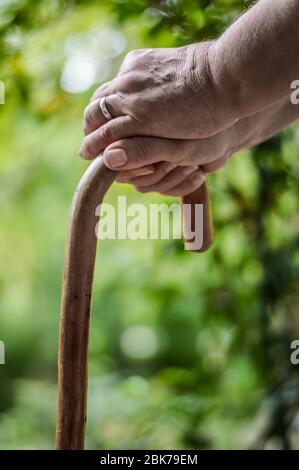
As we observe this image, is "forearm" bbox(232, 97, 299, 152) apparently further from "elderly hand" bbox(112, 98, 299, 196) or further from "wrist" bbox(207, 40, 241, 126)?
"wrist" bbox(207, 40, 241, 126)

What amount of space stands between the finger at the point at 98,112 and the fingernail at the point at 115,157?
0.04 m

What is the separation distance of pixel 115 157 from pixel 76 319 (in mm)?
129

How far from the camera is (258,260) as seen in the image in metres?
1.41

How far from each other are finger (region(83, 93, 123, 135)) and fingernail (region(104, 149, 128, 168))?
1.5 inches

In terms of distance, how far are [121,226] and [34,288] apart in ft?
6.80

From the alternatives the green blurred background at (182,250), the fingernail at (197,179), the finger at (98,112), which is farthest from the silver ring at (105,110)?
the green blurred background at (182,250)

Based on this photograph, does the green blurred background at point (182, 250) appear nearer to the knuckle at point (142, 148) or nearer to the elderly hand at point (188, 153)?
the elderly hand at point (188, 153)

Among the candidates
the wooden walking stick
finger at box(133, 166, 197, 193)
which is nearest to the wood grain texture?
the wooden walking stick

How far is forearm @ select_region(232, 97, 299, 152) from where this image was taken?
2.22 feet

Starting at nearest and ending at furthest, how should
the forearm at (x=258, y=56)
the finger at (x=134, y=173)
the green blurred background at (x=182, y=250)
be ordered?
the forearm at (x=258, y=56) → the finger at (x=134, y=173) → the green blurred background at (x=182, y=250)

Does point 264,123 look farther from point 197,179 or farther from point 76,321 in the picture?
point 76,321

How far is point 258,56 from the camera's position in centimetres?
50

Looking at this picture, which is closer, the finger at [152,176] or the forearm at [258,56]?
the forearm at [258,56]

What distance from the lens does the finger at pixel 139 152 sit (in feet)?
1.78
